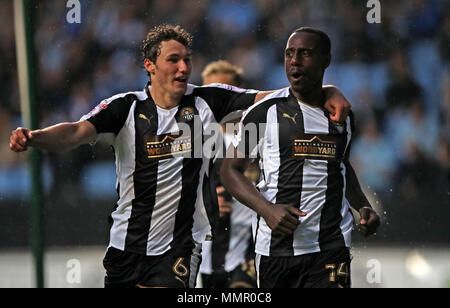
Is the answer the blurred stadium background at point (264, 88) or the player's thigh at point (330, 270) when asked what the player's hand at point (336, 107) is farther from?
the blurred stadium background at point (264, 88)

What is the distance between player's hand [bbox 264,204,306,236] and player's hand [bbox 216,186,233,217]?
193 cm

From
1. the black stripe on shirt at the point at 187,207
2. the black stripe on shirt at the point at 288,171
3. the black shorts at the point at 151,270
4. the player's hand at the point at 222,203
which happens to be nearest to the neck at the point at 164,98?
the black stripe on shirt at the point at 187,207

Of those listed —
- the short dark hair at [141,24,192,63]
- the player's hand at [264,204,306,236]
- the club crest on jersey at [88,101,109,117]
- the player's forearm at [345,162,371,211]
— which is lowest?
the player's hand at [264,204,306,236]

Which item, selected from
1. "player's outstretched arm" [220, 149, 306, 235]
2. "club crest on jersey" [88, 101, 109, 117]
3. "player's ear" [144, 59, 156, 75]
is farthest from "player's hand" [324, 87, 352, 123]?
"club crest on jersey" [88, 101, 109, 117]

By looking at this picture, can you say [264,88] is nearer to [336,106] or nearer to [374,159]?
[374,159]

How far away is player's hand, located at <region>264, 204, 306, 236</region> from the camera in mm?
4402

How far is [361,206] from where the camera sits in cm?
475

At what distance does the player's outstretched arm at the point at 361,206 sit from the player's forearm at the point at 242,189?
54 cm

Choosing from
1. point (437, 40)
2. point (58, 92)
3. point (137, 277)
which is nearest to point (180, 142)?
point (137, 277)

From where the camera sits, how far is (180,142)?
4.88 m

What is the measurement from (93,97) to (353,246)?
8.29 feet

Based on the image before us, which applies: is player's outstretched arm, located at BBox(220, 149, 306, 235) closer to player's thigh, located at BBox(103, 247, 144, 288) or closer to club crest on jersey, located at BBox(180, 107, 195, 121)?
club crest on jersey, located at BBox(180, 107, 195, 121)

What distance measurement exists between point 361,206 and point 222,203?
1.84m
